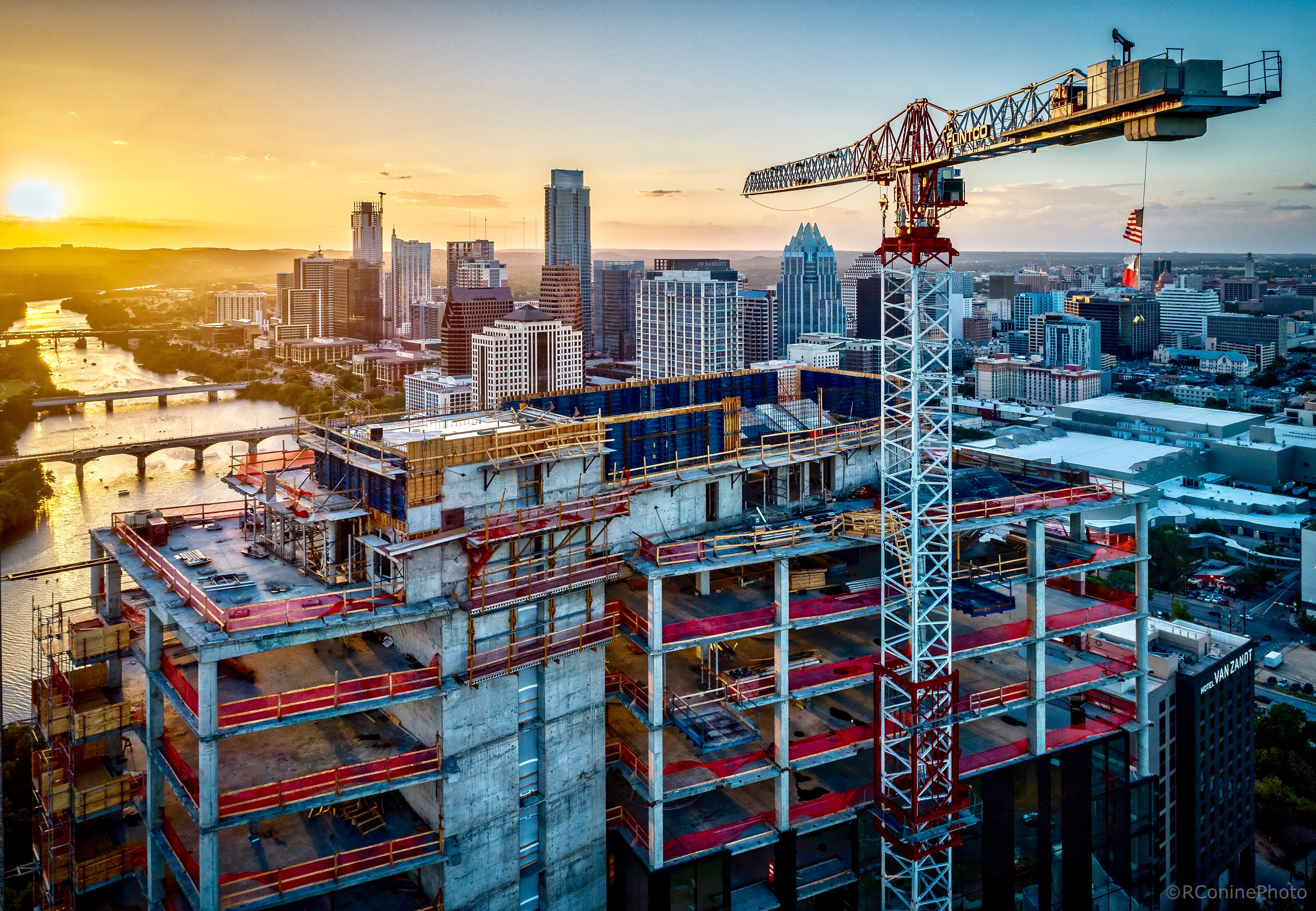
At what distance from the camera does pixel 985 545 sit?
2350cm

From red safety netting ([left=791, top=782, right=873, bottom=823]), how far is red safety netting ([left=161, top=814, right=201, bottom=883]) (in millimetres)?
10866

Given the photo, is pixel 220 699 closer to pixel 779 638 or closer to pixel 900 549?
pixel 779 638

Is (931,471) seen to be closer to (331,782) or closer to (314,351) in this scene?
(331,782)

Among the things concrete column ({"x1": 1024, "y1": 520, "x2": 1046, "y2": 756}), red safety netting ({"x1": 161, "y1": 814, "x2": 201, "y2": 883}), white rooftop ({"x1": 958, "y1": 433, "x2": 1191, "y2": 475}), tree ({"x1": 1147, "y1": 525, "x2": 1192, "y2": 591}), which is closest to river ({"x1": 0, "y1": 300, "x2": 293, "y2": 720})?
red safety netting ({"x1": 161, "y1": 814, "x2": 201, "y2": 883})

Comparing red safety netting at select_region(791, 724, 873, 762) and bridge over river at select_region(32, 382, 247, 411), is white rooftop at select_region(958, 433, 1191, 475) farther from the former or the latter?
bridge over river at select_region(32, 382, 247, 411)

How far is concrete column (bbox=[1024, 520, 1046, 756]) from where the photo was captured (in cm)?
2016

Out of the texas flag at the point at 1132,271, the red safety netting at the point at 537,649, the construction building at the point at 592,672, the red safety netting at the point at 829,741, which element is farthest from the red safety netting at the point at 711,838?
the texas flag at the point at 1132,271

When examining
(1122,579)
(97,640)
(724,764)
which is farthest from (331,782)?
(1122,579)

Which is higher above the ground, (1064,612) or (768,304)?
(768,304)

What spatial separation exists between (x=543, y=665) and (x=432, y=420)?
5.88 metres

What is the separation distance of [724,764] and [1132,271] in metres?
18.6

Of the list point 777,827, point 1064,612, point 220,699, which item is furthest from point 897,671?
point 220,699

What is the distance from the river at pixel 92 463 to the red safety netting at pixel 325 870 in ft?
77.6

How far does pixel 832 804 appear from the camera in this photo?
1923 centimetres
